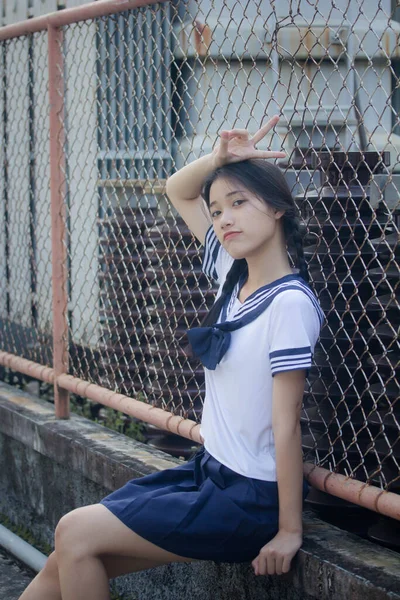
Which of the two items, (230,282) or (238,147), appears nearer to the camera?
(238,147)

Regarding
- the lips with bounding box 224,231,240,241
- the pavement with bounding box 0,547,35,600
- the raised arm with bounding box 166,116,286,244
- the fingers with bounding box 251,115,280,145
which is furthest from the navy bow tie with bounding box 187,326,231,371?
the pavement with bounding box 0,547,35,600

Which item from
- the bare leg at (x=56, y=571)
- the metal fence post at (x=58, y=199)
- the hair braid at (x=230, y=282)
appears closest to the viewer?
the bare leg at (x=56, y=571)

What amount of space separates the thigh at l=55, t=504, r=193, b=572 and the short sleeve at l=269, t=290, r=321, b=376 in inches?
22.7

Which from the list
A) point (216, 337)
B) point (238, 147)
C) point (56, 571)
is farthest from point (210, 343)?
point (56, 571)

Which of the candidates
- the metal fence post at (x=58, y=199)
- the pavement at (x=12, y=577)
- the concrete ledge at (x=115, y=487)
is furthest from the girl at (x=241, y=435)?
the metal fence post at (x=58, y=199)

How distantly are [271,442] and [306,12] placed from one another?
339 cm

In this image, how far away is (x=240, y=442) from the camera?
256cm

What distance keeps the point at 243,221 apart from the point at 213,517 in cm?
77

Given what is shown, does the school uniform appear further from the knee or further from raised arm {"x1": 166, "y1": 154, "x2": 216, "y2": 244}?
raised arm {"x1": 166, "y1": 154, "x2": 216, "y2": 244}

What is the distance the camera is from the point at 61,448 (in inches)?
154

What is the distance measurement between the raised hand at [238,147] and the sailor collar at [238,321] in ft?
1.14

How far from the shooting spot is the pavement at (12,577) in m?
3.65

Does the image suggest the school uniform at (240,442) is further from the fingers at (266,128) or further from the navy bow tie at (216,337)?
the fingers at (266,128)

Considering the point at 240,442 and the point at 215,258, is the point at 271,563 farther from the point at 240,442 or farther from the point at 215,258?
the point at 215,258
